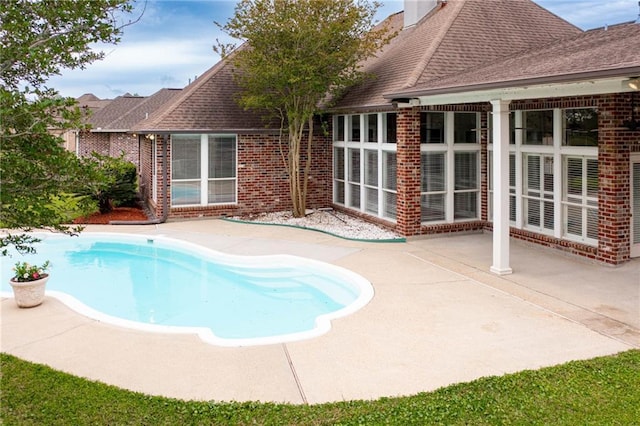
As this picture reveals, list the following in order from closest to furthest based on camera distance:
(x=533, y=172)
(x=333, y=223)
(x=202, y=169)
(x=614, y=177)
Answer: (x=614, y=177) < (x=533, y=172) < (x=333, y=223) < (x=202, y=169)

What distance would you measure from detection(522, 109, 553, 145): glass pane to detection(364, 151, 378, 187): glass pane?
4.14m

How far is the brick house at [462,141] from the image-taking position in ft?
32.0

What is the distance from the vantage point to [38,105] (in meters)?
4.12

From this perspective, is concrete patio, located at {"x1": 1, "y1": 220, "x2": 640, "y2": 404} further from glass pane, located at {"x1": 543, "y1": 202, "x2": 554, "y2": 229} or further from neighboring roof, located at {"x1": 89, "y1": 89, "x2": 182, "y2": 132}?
neighboring roof, located at {"x1": 89, "y1": 89, "x2": 182, "y2": 132}

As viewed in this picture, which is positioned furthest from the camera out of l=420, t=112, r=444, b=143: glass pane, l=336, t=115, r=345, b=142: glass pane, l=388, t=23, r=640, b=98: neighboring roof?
l=336, t=115, r=345, b=142: glass pane

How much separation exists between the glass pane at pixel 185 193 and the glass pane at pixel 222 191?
1.29 ft

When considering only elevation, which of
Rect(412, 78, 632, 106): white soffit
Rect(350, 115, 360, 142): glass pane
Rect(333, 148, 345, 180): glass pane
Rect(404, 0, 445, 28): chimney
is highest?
Rect(404, 0, 445, 28): chimney

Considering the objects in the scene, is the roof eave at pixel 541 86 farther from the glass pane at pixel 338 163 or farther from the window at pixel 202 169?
the window at pixel 202 169

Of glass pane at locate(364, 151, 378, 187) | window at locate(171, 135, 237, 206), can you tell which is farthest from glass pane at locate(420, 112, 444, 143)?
window at locate(171, 135, 237, 206)

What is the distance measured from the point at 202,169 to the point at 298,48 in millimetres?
4746

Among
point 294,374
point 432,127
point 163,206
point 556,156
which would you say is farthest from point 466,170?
point 294,374

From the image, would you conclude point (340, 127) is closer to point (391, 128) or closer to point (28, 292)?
point (391, 128)

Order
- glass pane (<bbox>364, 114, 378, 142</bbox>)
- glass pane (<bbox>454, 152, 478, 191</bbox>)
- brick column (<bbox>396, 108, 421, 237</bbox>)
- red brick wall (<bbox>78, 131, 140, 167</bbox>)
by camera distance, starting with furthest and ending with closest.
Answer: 1. red brick wall (<bbox>78, 131, 140, 167</bbox>)
2. glass pane (<bbox>364, 114, 378, 142</bbox>)
3. glass pane (<bbox>454, 152, 478, 191</bbox>)
4. brick column (<bbox>396, 108, 421, 237</bbox>)

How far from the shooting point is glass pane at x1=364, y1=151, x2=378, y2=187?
48.7 ft
